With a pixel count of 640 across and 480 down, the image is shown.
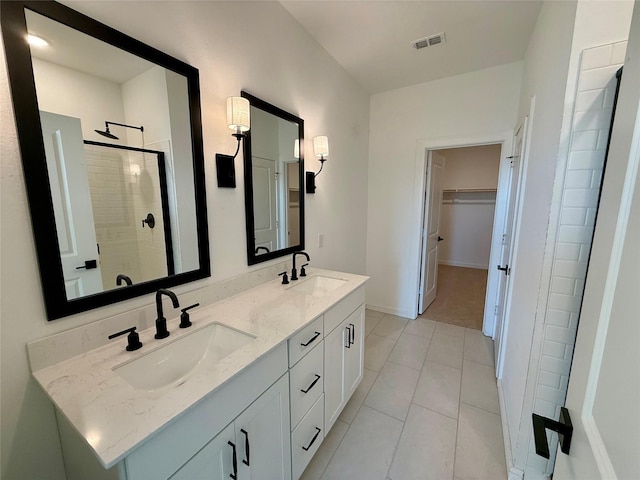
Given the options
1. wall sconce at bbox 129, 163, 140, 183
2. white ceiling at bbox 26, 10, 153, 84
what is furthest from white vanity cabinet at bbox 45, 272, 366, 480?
white ceiling at bbox 26, 10, 153, 84

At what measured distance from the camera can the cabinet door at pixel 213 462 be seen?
0.78 meters

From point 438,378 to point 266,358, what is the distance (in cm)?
181

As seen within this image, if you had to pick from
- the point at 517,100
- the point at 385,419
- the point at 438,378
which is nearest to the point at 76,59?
the point at 385,419

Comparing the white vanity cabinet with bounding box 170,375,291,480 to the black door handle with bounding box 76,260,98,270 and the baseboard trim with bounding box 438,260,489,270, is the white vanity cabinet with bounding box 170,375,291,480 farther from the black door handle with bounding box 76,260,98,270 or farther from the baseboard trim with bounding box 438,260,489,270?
the baseboard trim with bounding box 438,260,489,270

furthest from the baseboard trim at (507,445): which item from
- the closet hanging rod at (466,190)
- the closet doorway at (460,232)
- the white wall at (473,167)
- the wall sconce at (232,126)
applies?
the closet hanging rod at (466,190)

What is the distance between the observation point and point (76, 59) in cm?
95

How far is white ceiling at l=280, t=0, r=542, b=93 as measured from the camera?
178cm

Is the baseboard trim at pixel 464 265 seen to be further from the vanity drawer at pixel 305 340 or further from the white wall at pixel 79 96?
the white wall at pixel 79 96

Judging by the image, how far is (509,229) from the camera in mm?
2346

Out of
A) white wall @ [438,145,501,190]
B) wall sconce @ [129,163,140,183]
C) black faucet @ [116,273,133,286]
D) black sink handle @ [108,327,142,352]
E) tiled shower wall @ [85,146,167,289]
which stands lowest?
black sink handle @ [108,327,142,352]

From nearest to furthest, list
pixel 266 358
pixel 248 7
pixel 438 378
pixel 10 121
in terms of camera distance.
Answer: pixel 10 121
pixel 266 358
pixel 248 7
pixel 438 378

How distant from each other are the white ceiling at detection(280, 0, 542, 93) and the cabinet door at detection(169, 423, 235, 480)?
7.86ft

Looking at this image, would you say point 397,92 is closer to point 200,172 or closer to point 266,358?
point 200,172

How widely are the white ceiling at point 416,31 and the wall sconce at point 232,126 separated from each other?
0.96 m
